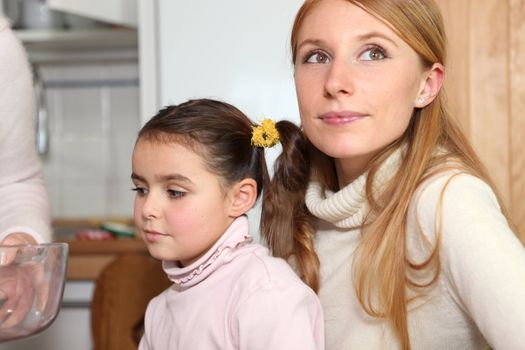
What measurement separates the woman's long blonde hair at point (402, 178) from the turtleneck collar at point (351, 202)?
11 millimetres

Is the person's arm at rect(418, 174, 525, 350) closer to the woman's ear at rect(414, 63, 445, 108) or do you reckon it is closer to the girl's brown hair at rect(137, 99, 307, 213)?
the woman's ear at rect(414, 63, 445, 108)

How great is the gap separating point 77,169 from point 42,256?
1.99 metres

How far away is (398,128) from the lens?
1.10m

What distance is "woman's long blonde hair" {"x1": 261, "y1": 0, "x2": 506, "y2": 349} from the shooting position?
1.06 meters

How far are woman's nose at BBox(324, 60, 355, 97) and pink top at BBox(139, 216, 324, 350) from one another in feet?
0.80

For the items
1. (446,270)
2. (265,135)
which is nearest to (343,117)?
(265,135)

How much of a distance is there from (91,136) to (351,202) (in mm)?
1810

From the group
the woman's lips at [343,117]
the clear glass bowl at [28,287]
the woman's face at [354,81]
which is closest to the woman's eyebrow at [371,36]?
the woman's face at [354,81]

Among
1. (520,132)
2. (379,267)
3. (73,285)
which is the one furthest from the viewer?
(73,285)

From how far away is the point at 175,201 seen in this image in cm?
108

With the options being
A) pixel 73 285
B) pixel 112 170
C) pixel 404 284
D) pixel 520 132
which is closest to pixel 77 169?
pixel 112 170

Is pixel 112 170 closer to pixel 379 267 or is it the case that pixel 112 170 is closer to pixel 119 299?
pixel 119 299

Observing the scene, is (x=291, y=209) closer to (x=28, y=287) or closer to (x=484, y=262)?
(x=484, y=262)

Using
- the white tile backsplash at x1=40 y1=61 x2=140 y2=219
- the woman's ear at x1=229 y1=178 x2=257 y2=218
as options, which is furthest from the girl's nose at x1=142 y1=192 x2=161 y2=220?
the white tile backsplash at x1=40 y1=61 x2=140 y2=219
